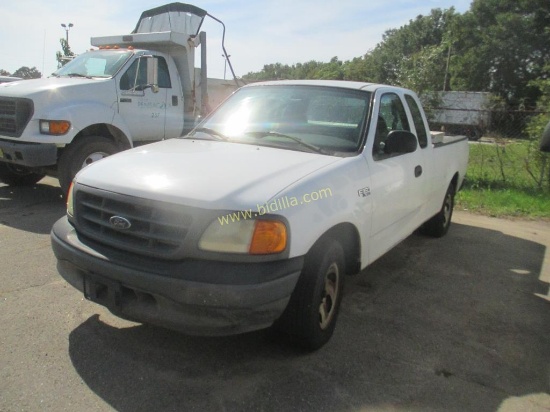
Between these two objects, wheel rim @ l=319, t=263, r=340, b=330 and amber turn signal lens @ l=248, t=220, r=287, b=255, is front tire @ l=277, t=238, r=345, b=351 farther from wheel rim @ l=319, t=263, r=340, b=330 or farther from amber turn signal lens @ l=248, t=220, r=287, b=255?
amber turn signal lens @ l=248, t=220, r=287, b=255

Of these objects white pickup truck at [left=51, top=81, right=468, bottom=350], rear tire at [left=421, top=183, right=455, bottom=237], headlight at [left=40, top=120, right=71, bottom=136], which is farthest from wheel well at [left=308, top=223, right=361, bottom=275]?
headlight at [left=40, top=120, right=71, bottom=136]

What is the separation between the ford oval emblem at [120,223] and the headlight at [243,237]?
0.49 metres

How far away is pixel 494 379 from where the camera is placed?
2.97 m

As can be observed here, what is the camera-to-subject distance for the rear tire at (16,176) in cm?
727

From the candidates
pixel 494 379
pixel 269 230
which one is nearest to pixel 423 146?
pixel 494 379

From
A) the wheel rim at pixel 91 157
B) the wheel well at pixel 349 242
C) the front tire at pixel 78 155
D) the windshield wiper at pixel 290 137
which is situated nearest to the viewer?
the wheel well at pixel 349 242

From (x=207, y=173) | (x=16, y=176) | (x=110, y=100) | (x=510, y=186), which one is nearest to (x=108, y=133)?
(x=110, y=100)

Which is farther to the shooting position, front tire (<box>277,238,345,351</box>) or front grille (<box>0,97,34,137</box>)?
front grille (<box>0,97,34,137</box>)

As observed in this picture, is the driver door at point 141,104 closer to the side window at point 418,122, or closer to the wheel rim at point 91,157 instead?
the wheel rim at point 91,157

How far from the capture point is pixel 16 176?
7.49 meters

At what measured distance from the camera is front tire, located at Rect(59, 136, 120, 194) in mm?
6281

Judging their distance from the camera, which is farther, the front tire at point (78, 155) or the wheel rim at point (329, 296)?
the front tire at point (78, 155)

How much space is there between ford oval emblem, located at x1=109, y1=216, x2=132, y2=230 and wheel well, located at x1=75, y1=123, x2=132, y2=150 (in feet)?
14.3

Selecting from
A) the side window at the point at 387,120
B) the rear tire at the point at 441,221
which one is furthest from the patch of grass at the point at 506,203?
the side window at the point at 387,120
